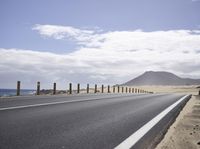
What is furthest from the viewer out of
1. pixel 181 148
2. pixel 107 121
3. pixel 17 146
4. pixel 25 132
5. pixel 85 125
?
pixel 107 121

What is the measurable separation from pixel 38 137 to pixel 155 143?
2.17m

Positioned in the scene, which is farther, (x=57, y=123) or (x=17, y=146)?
(x=57, y=123)

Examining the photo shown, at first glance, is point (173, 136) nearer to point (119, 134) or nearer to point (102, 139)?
point (119, 134)

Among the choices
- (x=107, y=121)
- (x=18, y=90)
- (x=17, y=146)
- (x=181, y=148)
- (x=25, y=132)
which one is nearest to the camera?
(x=17, y=146)

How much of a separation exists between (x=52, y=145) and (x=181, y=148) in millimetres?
2270

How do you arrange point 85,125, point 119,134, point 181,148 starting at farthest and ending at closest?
point 85,125 → point 119,134 → point 181,148

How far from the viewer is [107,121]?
8891 millimetres

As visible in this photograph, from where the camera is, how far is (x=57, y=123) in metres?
7.92

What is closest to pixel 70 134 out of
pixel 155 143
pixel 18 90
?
pixel 155 143

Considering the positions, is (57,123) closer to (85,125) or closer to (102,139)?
(85,125)

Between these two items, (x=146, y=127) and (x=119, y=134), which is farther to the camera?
(x=146, y=127)

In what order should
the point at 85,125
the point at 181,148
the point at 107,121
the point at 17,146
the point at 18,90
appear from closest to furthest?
the point at 17,146
the point at 181,148
the point at 85,125
the point at 107,121
the point at 18,90

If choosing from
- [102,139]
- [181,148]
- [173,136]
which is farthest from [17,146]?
[173,136]

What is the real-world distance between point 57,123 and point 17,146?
8.90ft
